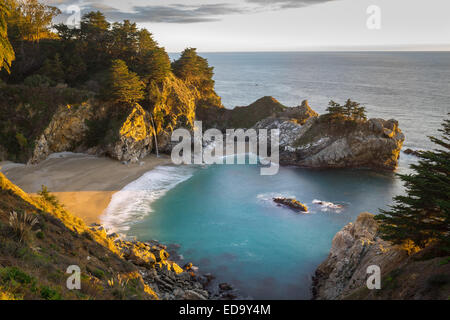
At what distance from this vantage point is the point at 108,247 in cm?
1822

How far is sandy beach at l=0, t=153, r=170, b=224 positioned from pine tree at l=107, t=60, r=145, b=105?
9144mm

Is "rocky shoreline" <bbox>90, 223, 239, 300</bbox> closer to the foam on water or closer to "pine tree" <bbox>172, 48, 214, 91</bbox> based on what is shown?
the foam on water

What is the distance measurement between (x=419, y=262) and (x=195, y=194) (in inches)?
1043

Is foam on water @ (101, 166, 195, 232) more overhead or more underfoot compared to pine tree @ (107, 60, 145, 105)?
more underfoot

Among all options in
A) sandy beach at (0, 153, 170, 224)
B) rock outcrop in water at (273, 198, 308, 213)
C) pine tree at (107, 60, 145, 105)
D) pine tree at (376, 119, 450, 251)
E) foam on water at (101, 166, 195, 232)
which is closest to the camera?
pine tree at (376, 119, 450, 251)

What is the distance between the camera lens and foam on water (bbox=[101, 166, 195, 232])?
28953 millimetres

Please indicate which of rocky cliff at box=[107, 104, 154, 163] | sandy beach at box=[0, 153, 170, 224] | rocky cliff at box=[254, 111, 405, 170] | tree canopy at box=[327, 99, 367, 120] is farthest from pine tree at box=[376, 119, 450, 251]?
rocky cliff at box=[107, 104, 154, 163]

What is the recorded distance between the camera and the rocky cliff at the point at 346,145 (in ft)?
147

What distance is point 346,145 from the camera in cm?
4581

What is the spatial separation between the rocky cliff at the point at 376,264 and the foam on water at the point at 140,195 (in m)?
18.4

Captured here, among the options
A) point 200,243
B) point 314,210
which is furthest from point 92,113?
point 314,210

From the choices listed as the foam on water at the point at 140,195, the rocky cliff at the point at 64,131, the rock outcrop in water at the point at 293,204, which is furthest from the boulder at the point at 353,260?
the rocky cliff at the point at 64,131

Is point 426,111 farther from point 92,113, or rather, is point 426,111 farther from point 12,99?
point 12,99

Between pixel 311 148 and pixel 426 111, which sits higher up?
pixel 426 111
